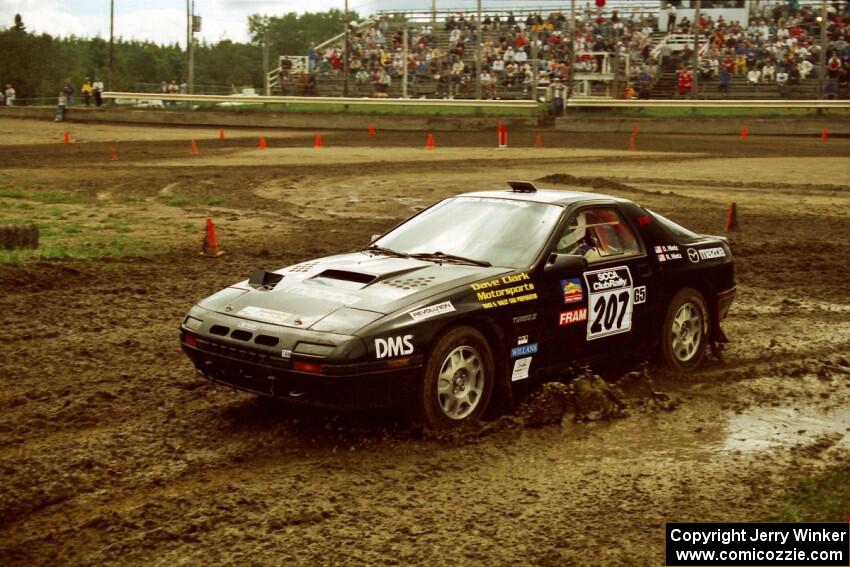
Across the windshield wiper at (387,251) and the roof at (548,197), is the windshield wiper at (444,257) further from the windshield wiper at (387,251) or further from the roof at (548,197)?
the roof at (548,197)

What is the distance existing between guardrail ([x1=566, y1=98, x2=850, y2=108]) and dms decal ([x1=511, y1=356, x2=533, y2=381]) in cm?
3168

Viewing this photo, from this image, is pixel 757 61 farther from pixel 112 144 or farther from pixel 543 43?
pixel 112 144

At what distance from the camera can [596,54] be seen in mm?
42719

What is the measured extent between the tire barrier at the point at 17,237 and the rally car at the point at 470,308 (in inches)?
270

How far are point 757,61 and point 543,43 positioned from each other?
9.28 meters

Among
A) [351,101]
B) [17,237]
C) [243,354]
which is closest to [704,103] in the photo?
[351,101]

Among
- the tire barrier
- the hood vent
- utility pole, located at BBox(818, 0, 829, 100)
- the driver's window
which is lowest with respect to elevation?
the tire barrier

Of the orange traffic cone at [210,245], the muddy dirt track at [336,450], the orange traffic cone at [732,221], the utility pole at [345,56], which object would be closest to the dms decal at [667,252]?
the muddy dirt track at [336,450]

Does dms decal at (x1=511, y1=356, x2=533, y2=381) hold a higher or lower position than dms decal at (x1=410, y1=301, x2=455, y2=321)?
lower

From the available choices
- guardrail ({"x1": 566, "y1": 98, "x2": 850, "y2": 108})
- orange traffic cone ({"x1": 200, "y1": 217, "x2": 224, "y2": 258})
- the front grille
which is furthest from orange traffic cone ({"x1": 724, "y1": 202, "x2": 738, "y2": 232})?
guardrail ({"x1": 566, "y1": 98, "x2": 850, "y2": 108})

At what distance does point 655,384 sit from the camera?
25.4 ft

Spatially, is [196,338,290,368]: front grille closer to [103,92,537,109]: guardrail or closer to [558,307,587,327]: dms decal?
[558,307,587,327]: dms decal

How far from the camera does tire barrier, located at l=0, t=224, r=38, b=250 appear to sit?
1280 centimetres

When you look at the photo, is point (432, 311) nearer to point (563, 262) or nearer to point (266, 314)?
point (266, 314)
